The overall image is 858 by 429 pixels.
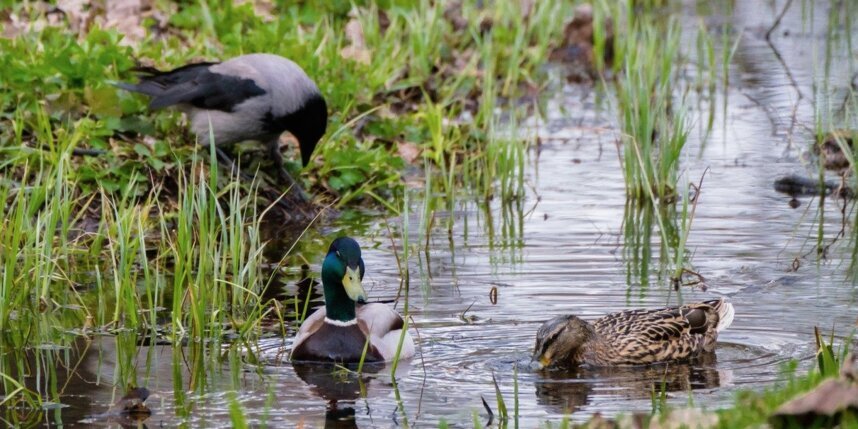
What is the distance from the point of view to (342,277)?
684cm

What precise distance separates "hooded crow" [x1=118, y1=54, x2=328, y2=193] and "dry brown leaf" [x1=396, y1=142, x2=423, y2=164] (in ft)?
4.55

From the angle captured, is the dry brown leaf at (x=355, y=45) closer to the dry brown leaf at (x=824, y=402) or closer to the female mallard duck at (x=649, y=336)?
the female mallard duck at (x=649, y=336)

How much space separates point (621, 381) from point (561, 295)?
121 centimetres

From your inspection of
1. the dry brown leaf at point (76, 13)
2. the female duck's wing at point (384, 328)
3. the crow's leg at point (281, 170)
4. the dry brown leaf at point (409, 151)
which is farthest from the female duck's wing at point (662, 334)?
the dry brown leaf at point (76, 13)

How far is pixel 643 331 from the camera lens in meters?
6.70

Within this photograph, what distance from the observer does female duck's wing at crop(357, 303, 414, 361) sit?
6699mm

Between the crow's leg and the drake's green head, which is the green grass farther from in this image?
the drake's green head

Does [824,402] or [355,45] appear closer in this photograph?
[824,402]

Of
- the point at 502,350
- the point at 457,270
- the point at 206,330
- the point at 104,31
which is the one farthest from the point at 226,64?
the point at 502,350

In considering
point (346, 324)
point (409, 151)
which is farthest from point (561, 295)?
point (409, 151)

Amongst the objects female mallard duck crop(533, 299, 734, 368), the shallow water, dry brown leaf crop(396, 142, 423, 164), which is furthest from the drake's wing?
dry brown leaf crop(396, 142, 423, 164)

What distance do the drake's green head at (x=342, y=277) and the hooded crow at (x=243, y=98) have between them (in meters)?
2.70

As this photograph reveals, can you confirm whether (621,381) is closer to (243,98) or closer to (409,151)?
(243,98)

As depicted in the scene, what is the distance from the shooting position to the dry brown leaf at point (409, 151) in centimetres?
1089
